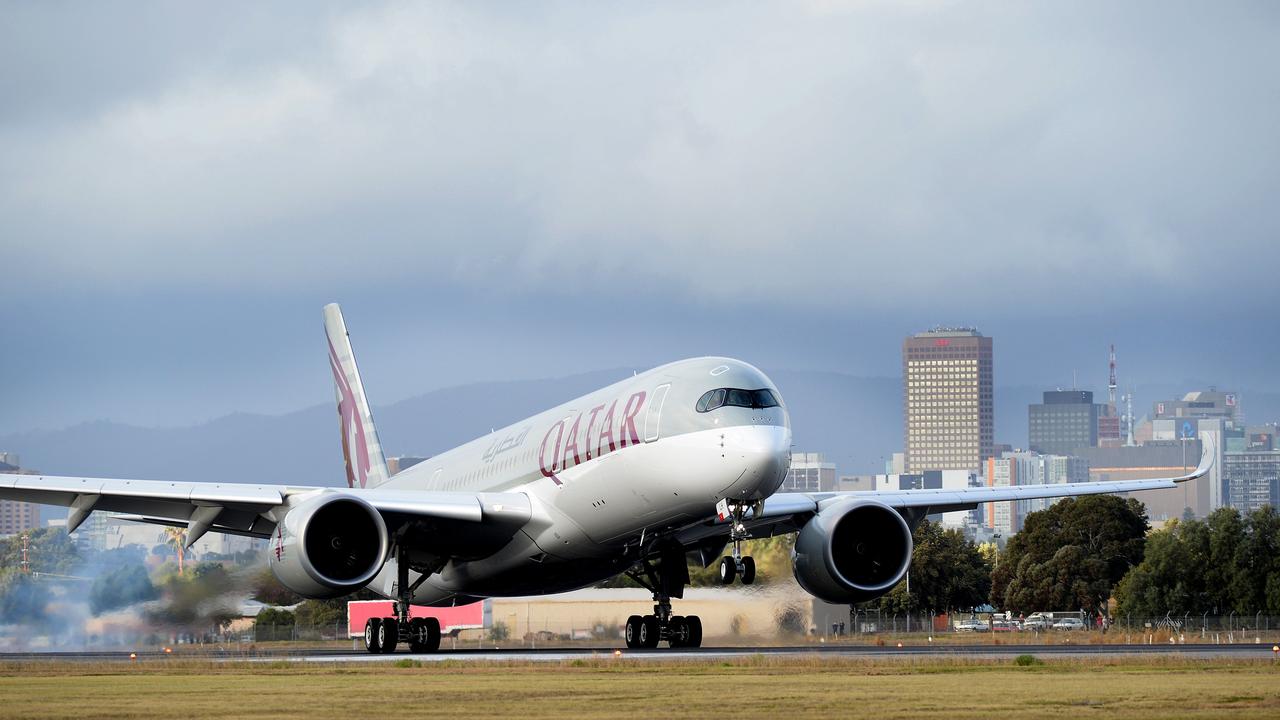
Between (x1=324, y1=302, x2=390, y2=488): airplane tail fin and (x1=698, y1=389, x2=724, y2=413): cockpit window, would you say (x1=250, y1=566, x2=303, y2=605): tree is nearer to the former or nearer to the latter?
(x1=324, y1=302, x2=390, y2=488): airplane tail fin

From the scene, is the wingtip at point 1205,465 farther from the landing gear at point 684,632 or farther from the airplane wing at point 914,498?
the landing gear at point 684,632

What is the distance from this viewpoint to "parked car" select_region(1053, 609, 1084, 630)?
279 ft

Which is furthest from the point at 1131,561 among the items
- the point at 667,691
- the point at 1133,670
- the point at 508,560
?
the point at 667,691

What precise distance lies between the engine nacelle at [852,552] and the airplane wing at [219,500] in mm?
7268

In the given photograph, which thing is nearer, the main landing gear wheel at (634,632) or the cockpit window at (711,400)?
the cockpit window at (711,400)

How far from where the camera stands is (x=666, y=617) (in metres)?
44.8

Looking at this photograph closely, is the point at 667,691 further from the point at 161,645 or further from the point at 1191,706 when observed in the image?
the point at 161,645

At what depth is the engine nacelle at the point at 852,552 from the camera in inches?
1766

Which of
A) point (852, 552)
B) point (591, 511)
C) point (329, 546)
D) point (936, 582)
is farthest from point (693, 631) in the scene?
point (936, 582)

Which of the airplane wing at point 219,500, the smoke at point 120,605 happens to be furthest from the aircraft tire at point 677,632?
the smoke at point 120,605

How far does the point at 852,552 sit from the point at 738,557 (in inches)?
318

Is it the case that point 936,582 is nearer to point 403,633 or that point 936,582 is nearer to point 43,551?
point 43,551

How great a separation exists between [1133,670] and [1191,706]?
825 cm

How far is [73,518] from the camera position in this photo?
43.3 meters
